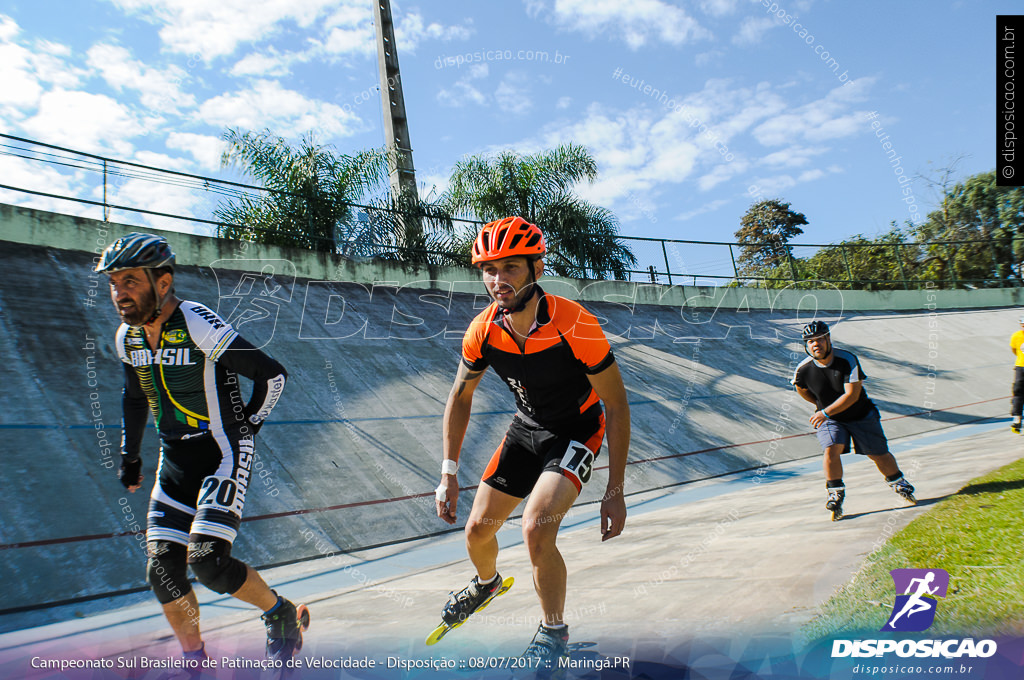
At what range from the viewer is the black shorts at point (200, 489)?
9.89 ft

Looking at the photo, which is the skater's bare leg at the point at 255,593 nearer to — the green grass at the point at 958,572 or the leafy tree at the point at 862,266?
the green grass at the point at 958,572

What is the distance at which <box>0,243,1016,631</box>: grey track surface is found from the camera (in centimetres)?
500

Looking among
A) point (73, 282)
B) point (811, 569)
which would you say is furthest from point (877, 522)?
point (73, 282)

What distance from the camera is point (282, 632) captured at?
3.12 meters

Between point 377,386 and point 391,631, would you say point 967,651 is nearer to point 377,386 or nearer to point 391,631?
point 391,631

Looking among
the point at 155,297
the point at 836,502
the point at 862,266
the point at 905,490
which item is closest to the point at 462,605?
the point at 155,297

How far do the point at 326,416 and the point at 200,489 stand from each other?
462 cm

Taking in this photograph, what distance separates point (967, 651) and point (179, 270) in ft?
34.7

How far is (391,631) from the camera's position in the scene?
3.59m

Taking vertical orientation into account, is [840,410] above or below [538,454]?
below

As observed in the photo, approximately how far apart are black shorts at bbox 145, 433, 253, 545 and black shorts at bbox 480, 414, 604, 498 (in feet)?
4.17

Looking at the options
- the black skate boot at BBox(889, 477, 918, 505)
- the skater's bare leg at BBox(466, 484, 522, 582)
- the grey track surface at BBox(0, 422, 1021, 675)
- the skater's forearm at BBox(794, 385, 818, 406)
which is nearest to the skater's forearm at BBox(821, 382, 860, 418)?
the skater's forearm at BBox(794, 385, 818, 406)

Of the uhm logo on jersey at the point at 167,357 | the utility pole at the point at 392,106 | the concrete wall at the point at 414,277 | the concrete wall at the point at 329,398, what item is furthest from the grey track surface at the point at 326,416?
the utility pole at the point at 392,106

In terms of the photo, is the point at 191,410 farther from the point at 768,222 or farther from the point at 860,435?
the point at 768,222
